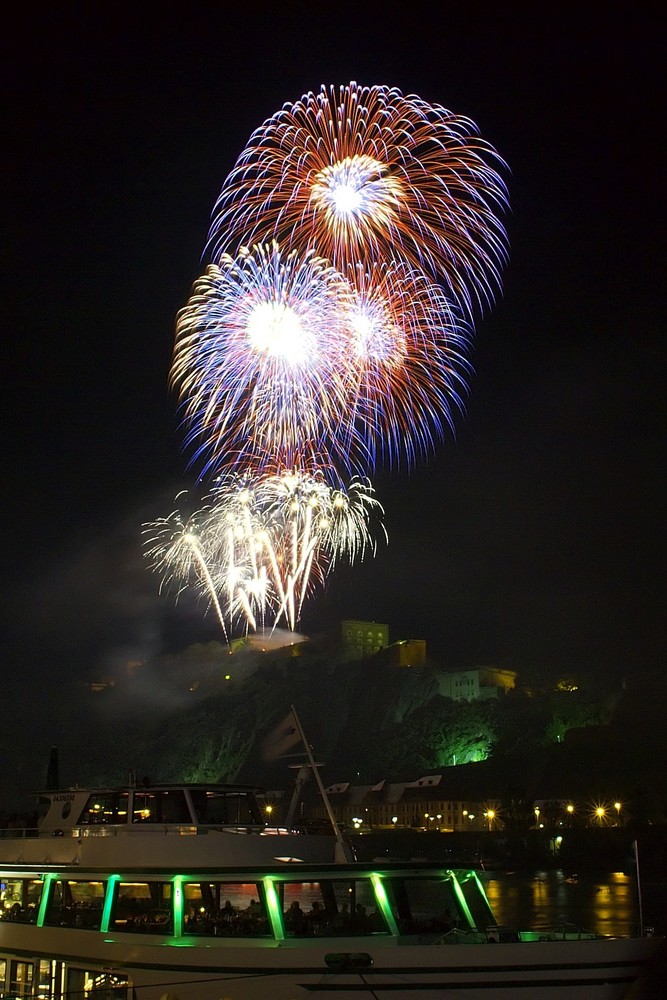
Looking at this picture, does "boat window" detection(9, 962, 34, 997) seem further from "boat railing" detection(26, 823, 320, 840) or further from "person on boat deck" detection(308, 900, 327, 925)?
"person on boat deck" detection(308, 900, 327, 925)

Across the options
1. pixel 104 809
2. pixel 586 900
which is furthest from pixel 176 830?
pixel 586 900

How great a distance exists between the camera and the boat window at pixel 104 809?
17672 mm

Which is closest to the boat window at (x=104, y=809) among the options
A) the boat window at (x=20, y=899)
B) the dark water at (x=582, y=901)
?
the boat window at (x=20, y=899)

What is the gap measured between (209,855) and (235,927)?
4.40 ft

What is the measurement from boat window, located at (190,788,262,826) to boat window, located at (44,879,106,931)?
202 cm

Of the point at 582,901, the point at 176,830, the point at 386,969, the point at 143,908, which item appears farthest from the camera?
the point at 582,901

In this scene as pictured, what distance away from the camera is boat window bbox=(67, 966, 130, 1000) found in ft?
49.9

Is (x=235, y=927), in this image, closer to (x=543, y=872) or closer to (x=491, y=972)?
(x=491, y=972)

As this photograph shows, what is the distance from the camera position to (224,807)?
17859 millimetres

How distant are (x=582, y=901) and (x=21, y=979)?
134 ft

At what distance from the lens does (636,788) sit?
92312 mm

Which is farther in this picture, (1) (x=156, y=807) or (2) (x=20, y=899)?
(2) (x=20, y=899)

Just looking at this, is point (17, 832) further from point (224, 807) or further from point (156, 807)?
point (224, 807)

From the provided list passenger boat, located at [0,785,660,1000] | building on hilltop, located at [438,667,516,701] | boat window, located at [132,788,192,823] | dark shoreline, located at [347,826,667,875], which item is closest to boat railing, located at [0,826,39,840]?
passenger boat, located at [0,785,660,1000]
